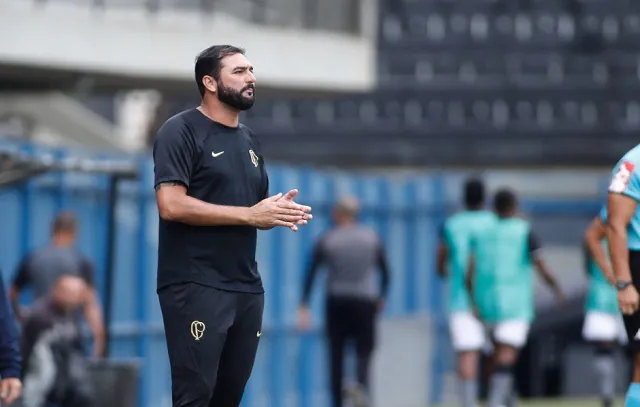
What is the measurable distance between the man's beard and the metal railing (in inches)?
698

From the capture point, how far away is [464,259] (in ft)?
49.9

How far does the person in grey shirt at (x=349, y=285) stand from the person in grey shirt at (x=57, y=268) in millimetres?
2410

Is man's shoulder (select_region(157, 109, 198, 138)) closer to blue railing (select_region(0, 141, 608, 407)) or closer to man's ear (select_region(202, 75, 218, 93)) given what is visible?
man's ear (select_region(202, 75, 218, 93))

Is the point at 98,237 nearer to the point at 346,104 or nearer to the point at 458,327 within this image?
the point at 458,327

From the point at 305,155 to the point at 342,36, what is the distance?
74.9 ft

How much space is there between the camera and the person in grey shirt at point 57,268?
48.3ft

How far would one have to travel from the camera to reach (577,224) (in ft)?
84.0

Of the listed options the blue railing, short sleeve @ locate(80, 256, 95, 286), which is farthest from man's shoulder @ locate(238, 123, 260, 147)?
the blue railing

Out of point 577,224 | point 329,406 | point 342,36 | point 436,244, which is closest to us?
point 329,406

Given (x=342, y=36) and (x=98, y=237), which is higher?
(x=342, y=36)

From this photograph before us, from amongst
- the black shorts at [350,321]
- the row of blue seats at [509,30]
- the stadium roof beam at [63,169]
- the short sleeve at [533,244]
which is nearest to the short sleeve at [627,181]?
the stadium roof beam at [63,169]

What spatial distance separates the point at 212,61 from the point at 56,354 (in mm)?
5593

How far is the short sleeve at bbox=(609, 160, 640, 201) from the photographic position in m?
9.30

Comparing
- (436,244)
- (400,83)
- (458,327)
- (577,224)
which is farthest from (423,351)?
(400,83)
